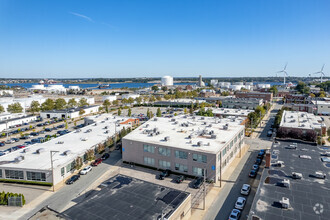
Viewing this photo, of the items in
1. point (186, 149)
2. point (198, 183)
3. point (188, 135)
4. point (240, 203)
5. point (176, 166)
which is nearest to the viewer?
point (240, 203)

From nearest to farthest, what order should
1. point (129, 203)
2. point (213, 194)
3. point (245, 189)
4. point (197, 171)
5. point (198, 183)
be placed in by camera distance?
1. point (129, 203)
2. point (245, 189)
3. point (213, 194)
4. point (198, 183)
5. point (197, 171)

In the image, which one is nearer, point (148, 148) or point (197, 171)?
point (197, 171)

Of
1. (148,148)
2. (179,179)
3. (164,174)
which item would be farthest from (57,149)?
(179,179)

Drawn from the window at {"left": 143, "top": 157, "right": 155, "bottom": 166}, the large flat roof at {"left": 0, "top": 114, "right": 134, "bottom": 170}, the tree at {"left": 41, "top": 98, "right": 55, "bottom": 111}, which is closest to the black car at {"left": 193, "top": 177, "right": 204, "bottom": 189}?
the window at {"left": 143, "top": 157, "right": 155, "bottom": 166}

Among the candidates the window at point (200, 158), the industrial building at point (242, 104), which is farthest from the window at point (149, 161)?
the industrial building at point (242, 104)

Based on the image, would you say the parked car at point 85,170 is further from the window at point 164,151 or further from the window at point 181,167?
the window at point 181,167

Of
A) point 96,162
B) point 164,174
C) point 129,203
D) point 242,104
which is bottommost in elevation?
point 164,174

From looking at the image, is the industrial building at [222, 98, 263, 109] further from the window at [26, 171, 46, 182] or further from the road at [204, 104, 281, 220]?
the window at [26, 171, 46, 182]

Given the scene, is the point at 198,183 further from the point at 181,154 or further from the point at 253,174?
the point at 253,174
